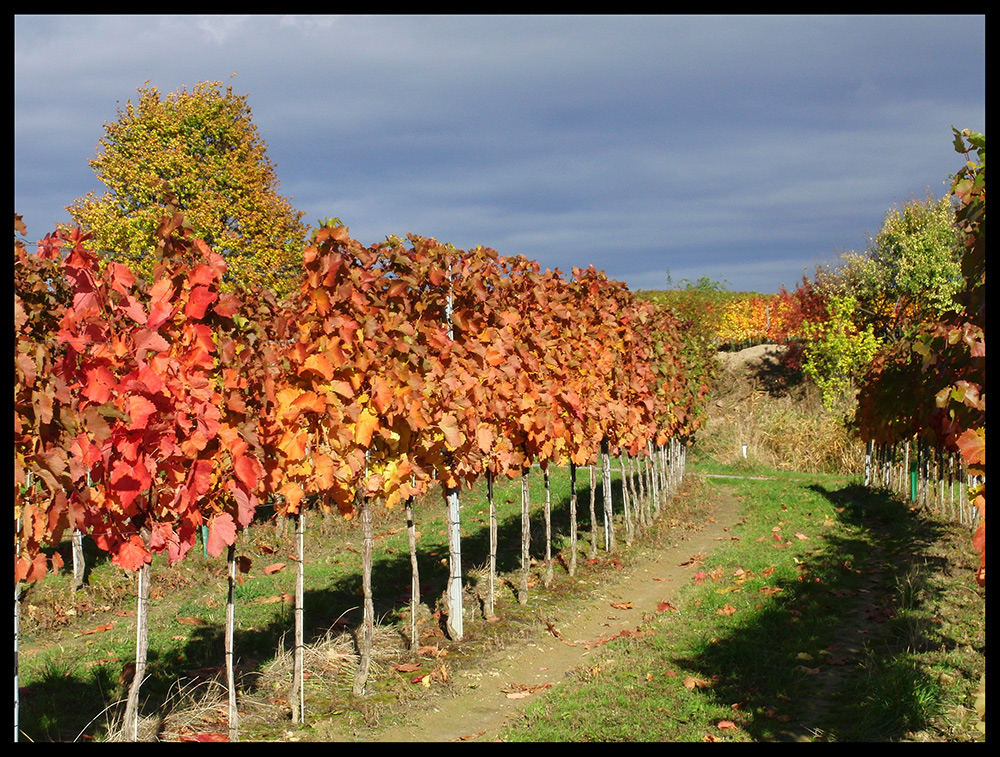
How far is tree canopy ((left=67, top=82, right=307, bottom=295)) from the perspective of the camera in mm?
20625

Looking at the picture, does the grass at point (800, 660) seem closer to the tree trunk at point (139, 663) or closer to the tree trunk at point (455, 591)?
the tree trunk at point (455, 591)

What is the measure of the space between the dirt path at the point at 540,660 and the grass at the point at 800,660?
279 mm

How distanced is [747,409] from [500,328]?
984 inches

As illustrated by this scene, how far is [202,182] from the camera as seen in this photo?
2216 centimetres

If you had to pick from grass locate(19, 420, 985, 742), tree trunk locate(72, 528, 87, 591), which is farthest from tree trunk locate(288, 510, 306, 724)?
tree trunk locate(72, 528, 87, 591)

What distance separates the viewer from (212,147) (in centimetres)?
2345

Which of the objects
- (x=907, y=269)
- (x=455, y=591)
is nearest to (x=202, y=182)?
(x=455, y=591)

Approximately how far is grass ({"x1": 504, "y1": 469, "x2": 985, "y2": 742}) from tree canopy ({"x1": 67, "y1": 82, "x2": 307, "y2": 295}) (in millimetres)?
15364

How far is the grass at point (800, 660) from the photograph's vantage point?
5121 millimetres

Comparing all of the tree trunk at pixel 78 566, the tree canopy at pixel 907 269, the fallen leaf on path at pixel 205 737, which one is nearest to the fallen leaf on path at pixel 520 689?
the fallen leaf on path at pixel 205 737

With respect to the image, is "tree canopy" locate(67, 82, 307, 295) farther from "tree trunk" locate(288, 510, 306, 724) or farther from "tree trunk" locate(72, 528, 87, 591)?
"tree trunk" locate(288, 510, 306, 724)

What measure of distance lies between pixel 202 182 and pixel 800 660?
67.2ft

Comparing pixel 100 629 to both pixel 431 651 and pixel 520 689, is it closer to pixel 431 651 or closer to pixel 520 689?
pixel 431 651
